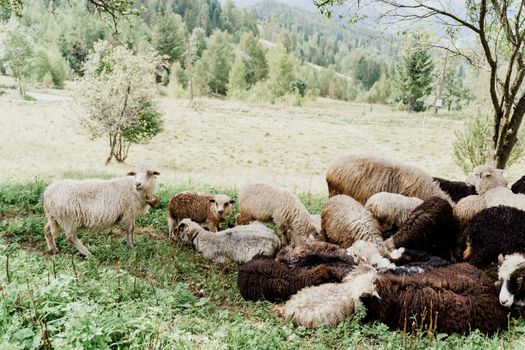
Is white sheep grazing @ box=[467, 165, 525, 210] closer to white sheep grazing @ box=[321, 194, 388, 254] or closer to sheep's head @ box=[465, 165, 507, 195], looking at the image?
sheep's head @ box=[465, 165, 507, 195]

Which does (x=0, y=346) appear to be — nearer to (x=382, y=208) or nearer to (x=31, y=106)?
(x=382, y=208)

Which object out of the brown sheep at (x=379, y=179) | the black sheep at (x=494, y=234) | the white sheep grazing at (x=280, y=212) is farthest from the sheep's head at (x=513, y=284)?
the brown sheep at (x=379, y=179)

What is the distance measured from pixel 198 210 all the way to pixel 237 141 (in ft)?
86.6

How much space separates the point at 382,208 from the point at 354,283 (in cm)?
262

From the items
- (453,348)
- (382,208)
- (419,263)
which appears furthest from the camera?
(382,208)

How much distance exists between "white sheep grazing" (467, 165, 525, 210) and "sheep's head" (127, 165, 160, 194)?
19.3 feet

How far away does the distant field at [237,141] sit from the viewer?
2655cm

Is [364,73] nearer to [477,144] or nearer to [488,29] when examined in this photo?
[477,144]

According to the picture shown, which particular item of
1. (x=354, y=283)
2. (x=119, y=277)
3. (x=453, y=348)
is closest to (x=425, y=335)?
(x=453, y=348)

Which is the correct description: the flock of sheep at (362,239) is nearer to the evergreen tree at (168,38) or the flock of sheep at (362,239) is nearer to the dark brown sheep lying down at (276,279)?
the dark brown sheep lying down at (276,279)

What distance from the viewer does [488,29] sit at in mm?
9781

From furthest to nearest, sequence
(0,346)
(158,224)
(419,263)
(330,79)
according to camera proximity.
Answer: (330,79)
(158,224)
(419,263)
(0,346)

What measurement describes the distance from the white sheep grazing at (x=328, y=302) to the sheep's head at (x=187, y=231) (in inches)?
97.8

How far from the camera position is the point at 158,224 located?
8.26 meters
